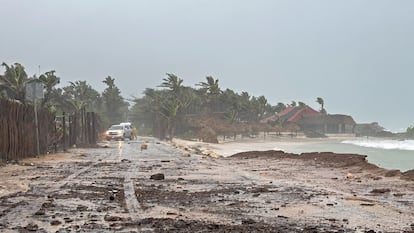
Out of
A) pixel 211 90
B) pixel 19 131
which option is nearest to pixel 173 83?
pixel 211 90

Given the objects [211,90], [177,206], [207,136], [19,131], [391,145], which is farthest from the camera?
[211,90]

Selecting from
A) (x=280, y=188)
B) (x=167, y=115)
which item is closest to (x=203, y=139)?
(x=167, y=115)

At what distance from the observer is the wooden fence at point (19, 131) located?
18.5 meters

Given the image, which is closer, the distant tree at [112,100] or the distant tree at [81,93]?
the distant tree at [81,93]

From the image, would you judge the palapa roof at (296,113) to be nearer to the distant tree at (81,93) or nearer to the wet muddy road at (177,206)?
the distant tree at (81,93)

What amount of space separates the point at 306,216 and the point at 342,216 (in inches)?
19.5

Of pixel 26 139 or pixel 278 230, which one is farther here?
pixel 26 139

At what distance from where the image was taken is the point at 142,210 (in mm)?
8156

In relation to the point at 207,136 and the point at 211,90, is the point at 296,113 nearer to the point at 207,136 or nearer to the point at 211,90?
the point at 211,90

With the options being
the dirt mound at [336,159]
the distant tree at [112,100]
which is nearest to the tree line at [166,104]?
the distant tree at [112,100]

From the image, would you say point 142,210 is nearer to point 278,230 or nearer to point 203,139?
point 278,230

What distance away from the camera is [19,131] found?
66.8 feet

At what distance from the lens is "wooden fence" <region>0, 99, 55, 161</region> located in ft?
60.8

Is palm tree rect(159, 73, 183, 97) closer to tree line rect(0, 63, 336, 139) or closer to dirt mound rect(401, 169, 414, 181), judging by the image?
tree line rect(0, 63, 336, 139)
